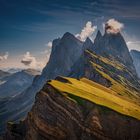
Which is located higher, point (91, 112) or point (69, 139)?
point (91, 112)

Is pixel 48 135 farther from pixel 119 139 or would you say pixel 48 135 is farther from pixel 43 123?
pixel 119 139

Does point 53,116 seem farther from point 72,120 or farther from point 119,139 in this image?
point 119,139

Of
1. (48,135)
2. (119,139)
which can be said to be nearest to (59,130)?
(48,135)

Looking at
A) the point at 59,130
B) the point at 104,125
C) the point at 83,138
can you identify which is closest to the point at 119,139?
the point at 104,125

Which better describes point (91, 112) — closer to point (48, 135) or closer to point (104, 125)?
point (104, 125)

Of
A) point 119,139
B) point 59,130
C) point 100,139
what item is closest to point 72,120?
point 59,130

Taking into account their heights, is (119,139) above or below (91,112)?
below
